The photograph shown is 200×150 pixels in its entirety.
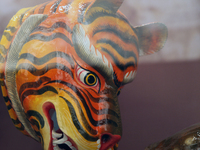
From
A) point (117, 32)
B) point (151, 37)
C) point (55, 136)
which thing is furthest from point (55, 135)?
point (151, 37)

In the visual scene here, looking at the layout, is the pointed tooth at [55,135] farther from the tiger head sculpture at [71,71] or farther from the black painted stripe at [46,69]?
the black painted stripe at [46,69]

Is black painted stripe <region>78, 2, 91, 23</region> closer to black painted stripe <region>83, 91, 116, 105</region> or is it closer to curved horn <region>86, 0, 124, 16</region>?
curved horn <region>86, 0, 124, 16</region>

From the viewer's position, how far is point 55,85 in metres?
0.59

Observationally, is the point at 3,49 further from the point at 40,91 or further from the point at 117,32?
the point at 117,32

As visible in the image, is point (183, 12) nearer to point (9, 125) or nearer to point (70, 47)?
point (70, 47)

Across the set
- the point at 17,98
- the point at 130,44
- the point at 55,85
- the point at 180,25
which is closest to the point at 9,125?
the point at 17,98

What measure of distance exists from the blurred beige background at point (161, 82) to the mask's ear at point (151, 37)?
0.02m

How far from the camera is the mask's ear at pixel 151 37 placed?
2.35 ft

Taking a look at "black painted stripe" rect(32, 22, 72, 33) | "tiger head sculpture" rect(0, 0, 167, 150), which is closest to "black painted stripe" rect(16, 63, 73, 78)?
"tiger head sculpture" rect(0, 0, 167, 150)

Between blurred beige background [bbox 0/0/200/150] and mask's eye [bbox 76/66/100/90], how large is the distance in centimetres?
16

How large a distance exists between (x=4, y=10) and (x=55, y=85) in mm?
339

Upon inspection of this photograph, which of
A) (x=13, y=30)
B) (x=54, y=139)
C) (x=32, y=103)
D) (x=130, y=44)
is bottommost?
(x=54, y=139)

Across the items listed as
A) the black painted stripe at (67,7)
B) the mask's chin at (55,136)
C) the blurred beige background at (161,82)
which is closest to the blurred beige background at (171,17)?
the blurred beige background at (161,82)

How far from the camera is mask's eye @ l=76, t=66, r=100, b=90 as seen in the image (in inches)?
23.3
